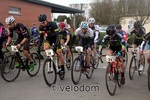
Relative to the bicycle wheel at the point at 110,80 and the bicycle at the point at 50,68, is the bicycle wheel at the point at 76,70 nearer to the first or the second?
the bicycle at the point at 50,68

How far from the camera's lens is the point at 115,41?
6.83 m

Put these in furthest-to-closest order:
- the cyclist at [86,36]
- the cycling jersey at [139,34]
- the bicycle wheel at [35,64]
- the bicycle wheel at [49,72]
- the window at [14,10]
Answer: the window at [14,10] → the cycling jersey at [139,34] → the bicycle wheel at [35,64] → the cyclist at [86,36] → the bicycle wheel at [49,72]

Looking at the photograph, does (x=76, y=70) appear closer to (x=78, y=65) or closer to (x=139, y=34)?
(x=78, y=65)

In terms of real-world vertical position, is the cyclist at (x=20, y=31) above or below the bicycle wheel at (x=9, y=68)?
above

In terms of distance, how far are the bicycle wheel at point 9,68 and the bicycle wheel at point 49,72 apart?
1197mm

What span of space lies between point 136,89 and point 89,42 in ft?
7.25

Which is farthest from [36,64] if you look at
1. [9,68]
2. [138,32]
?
[138,32]

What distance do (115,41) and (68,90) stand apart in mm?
1805

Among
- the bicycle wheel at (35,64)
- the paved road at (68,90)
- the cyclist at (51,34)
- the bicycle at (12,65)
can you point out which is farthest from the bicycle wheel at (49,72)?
the bicycle wheel at (35,64)

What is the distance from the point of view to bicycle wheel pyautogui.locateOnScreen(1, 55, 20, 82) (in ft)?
24.1

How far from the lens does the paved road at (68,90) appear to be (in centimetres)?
610

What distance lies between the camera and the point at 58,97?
6.09 metres

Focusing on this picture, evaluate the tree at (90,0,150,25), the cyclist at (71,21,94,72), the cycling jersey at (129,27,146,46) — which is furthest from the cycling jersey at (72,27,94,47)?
the tree at (90,0,150,25)

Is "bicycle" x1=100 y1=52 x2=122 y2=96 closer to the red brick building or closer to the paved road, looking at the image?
the paved road
